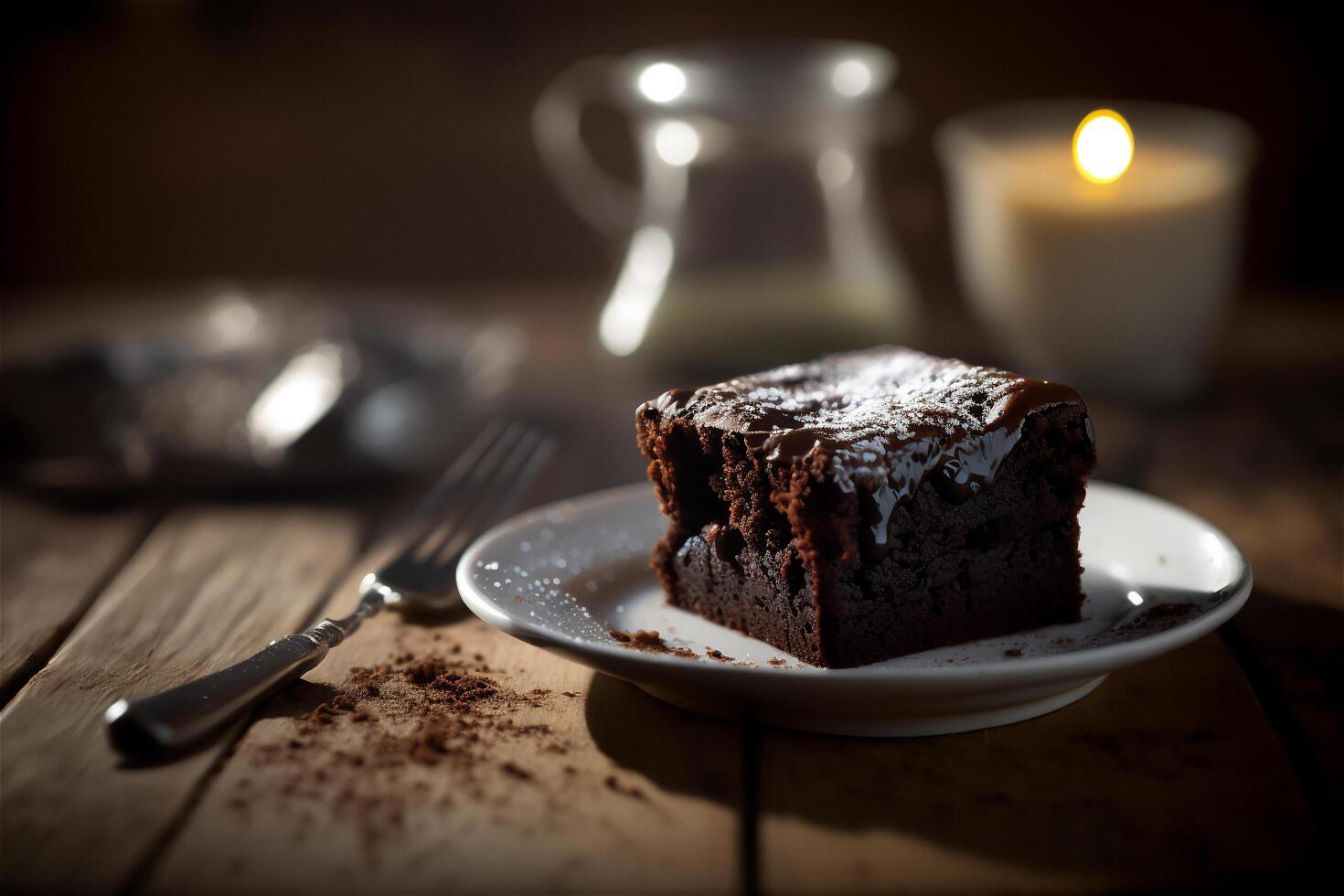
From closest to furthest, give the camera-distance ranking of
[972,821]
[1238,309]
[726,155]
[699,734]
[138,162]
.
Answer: [972,821] < [699,734] < [726,155] < [1238,309] < [138,162]

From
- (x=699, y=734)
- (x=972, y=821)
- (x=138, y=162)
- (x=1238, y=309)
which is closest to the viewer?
(x=972, y=821)

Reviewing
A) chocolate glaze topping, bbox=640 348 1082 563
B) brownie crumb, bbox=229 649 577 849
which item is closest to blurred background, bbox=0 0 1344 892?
brownie crumb, bbox=229 649 577 849

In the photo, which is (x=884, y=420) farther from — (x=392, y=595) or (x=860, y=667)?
(x=392, y=595)

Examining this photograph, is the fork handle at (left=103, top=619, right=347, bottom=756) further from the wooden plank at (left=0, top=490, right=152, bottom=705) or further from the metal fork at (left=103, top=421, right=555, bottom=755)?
the wooden plank at (left=0, top=490, right=152, bottom=705)

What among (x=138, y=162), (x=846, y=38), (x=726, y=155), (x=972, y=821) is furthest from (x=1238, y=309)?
(x=138, y=162)

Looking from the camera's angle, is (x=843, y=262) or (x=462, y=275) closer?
(x=843, y=262)

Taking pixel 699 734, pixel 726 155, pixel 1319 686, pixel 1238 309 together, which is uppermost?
pixel 726 155

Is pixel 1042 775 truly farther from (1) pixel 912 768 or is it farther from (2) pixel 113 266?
(2) pixel 113 266
